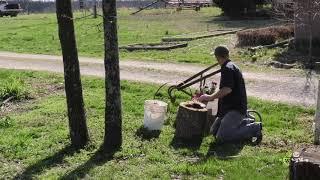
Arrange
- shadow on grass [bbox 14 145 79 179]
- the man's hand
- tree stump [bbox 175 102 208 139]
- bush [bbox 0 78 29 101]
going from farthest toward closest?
1. bush [bbox 0 78 29 101]
2. tree stump [bbox 175 102 208 139]
3. the man's hand
4. shadow on grass [bbox 14 145 79 179]

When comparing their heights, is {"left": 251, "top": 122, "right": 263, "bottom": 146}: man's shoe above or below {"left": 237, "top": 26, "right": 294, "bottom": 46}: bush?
below

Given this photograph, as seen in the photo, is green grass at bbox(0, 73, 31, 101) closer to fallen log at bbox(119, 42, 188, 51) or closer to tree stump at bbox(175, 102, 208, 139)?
tree stump at bbox(175, 102, 208, 139)

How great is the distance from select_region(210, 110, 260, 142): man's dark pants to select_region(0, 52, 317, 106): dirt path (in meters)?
2.91

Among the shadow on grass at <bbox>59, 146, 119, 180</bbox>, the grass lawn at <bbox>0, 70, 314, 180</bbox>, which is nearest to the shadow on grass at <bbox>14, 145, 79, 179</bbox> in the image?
the grass lawn at <bbox>0, 70, 314, 180</bbox>

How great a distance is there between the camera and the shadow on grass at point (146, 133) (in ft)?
28.6

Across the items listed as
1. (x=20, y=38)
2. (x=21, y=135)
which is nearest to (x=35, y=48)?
(x=20, y=38)

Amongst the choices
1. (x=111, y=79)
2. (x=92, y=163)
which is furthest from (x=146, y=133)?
(x=92, y=163)

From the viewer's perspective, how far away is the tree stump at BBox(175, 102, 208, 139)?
831 cm

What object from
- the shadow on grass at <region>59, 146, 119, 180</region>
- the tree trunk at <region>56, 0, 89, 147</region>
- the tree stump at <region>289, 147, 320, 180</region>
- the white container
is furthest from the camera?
the white container

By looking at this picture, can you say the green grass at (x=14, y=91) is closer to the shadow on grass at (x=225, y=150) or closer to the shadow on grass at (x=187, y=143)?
the shadow on grass at (x=187, y=143)

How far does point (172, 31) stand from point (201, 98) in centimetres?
2009

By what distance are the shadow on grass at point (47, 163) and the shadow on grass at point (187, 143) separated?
1.40m

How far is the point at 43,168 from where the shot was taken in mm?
7457

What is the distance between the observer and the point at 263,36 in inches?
795
